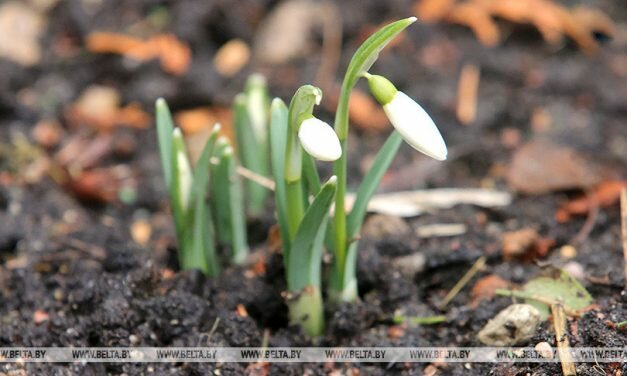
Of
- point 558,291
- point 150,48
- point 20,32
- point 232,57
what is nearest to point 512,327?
point 558,291

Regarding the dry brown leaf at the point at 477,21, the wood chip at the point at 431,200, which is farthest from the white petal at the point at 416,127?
the dry brown leaf at the point at 477,21

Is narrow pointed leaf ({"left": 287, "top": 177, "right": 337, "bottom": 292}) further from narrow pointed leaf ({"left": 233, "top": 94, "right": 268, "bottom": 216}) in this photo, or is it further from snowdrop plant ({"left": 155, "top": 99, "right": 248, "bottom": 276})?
narrow pointed leaf ({"left": 233, "top": 94, "right": 268, "bottom": 216})

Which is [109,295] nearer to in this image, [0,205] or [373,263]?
[373,263]

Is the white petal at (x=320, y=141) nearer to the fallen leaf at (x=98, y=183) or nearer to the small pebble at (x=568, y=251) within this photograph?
the small pebble at (x=568, y=251)

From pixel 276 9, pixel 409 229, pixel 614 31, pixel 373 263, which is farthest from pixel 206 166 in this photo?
pixel 614 31

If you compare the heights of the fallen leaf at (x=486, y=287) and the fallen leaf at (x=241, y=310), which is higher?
the fallen leaf at (x=486, y=287)

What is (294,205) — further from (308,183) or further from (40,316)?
(40,316)
